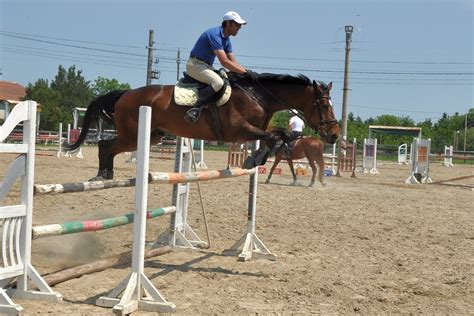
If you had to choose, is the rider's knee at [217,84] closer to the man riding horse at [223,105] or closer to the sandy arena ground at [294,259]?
the man riding horse at [223,105]

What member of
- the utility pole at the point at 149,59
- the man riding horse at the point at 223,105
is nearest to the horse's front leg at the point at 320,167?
the man riding horse at the point at 223,105

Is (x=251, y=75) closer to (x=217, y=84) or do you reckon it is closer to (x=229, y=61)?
(x=229, y=61)

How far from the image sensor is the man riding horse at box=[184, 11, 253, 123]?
19.1 feet

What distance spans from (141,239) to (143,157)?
0.59 m

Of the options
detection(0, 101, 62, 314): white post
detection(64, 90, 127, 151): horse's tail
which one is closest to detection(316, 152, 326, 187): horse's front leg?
detection(64, 90, 127, 151): horse's tail

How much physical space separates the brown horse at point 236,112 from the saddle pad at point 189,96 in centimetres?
7

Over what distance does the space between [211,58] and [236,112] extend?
64 cm

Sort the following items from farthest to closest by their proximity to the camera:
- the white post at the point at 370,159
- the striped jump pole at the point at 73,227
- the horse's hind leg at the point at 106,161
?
1. the white post at the point at 370,159
2. the horse's hind leg at the point at 106,161
3. the striped jump pole at the point at 73,227

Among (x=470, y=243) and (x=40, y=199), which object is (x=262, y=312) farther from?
(x=40, y=199)

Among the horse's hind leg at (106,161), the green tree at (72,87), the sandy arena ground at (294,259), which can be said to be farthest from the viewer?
the green tree at (72,87)

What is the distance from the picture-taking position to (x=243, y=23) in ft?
19.3

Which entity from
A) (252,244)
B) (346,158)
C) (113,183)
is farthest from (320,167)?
(113,183)

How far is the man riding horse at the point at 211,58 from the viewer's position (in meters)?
5.84

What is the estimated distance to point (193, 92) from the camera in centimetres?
595
